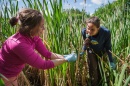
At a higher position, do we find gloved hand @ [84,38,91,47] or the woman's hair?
the woman's hair

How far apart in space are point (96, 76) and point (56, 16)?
69 cm

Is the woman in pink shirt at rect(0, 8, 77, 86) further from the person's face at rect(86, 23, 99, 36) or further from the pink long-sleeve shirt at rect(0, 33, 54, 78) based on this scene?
the person's face at rect(86, 23, 99, 36)

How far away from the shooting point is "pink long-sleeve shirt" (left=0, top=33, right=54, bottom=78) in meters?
1.07

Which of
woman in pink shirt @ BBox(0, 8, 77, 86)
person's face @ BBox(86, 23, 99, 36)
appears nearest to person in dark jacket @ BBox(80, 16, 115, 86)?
person's face @ BBox(86, 23, 99, 36)

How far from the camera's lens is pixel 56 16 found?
5.01 ft

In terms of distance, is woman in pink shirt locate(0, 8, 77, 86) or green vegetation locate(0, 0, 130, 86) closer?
woman in pink shirt locate(0, 8, 77, 86)

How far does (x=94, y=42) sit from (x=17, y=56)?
0.77 meters

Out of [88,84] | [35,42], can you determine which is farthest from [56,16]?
[88,84]

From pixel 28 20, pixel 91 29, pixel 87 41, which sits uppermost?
pixel 28 20

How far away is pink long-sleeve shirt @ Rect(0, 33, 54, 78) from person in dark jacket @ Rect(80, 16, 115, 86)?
64 cm

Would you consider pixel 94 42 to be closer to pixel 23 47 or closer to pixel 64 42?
pixel 64 42

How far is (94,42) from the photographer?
1730mm

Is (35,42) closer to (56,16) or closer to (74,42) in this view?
(56,16)

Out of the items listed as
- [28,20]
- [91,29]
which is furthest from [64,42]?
[28,20]
